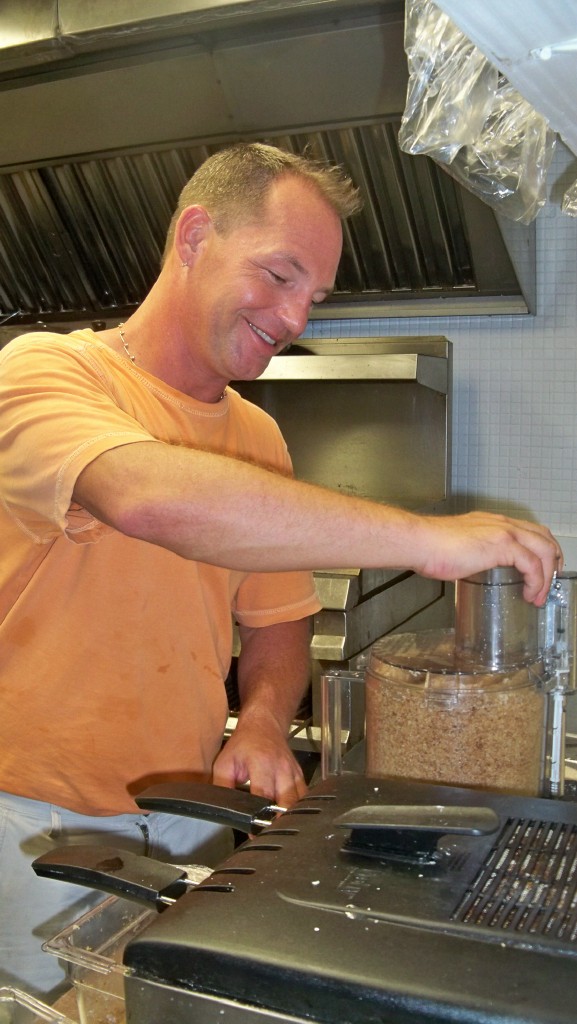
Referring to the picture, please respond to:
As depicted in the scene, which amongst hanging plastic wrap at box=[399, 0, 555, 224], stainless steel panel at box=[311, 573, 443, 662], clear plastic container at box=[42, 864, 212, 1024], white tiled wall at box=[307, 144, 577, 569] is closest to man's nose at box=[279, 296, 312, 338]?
hanging plastic wrap at box=[399, 0, 555, 224]

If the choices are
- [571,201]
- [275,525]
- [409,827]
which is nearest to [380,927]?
[409,827]

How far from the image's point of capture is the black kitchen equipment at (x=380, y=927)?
0.42m

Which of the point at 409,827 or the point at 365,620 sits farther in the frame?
the point at 365,620

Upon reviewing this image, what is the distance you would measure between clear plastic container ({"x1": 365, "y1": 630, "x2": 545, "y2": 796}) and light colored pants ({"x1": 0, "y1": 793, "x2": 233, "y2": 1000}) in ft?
1.49

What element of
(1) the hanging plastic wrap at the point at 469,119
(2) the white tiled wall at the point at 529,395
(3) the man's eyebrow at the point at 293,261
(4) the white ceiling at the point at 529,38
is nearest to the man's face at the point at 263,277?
(3) the man's eyebrow at the point at 293,261

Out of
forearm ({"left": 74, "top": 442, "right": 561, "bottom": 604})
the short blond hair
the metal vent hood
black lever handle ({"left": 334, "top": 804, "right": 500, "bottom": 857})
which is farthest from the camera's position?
the metal vent hood

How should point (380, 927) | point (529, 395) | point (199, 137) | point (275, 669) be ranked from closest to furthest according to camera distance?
point (380, 927)
point (275, 669)
point (199, 137)
point (529, 395)

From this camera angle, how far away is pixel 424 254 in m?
2.32

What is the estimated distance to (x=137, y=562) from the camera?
1122 millimetres

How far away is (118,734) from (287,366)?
1.27 meters

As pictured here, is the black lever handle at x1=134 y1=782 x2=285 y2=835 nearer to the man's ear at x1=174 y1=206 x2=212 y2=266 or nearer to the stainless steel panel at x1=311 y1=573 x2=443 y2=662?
the man's ear at x1=174 y1=206 x2=212 y2=266

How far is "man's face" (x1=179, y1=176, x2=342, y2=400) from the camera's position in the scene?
1.15 m

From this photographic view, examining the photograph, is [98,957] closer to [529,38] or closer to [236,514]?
[236,514]

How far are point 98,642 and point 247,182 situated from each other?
2.05 ft
